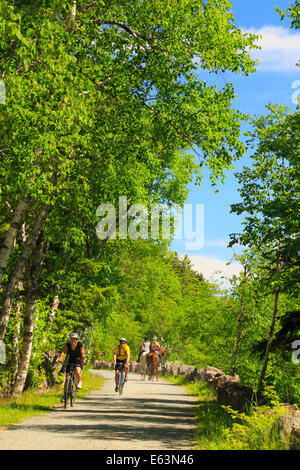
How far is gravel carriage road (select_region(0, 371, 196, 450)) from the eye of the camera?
33.1 ft

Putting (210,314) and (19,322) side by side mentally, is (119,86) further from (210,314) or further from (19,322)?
(210,314)

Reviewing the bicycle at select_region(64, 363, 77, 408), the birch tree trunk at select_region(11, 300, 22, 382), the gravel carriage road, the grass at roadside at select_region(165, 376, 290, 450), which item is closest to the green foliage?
the grass at roadside at select_region(165, 376, 290, 450)

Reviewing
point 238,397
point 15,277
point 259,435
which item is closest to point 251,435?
point 259,435

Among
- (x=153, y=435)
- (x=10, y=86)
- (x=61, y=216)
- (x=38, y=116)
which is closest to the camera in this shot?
(x=10, y=86)

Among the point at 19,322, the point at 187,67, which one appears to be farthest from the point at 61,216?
the point at 187,67

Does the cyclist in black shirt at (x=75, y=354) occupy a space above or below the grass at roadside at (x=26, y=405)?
above

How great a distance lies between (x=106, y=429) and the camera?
12.5m

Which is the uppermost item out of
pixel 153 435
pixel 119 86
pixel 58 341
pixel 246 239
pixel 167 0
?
pixel 167 0

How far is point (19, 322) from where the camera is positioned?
60.8ft

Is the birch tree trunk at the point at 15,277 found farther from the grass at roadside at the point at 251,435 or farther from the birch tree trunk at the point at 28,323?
the grass at roadside at the point at 251,435

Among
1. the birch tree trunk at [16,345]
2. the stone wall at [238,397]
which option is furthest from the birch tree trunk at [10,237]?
the stone wall at [238,397]

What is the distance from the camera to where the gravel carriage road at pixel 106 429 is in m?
10.1

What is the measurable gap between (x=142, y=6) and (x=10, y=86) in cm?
684

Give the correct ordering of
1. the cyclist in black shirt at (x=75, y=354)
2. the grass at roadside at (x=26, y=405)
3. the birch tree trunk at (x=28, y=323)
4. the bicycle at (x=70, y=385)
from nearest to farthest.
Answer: the grass at roadside at (x=26, y=405) → the bicycle at (x=70, y=385) → the cyclist in black shirt at (x=75, y=354) → the birch tree trunk at (x=28, y=323)
